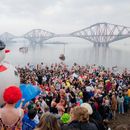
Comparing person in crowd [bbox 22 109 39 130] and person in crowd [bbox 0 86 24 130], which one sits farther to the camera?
person in crowd [bbox 22 109 39 130]

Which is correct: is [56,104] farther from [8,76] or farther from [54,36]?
[54,36]

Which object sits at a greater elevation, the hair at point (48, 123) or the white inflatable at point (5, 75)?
the white inflatable at point (5, 75)

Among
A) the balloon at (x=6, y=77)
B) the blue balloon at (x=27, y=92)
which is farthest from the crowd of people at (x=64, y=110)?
the balloon at (x=6, y=77)

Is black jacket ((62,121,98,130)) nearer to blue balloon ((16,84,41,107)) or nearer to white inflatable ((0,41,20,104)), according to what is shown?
white inflatable ((0,41,20,104))

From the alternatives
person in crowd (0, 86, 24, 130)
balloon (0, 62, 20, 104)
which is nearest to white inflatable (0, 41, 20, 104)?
balloon (0, 62, 20, 104)

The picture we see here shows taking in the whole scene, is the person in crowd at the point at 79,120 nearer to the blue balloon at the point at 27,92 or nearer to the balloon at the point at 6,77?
the balloon at the point at 6,77

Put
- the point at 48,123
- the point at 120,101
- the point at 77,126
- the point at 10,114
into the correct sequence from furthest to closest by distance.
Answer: the point at 120,101 < the point at 10,114 < the point at 77,126 < the point at 48,123

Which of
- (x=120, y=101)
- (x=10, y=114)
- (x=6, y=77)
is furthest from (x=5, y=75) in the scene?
(x=120, y=101)

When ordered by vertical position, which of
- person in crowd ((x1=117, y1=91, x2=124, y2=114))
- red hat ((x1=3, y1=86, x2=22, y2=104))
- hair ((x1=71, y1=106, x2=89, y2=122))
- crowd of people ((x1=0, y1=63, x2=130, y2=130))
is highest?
red hat ((x1=3, y1=86, x2=22, y2=104))

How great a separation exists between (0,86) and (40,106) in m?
2.59

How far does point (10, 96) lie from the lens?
12.7 ft

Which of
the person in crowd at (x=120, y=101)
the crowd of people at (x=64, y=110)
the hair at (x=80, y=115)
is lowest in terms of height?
the person in crowd at (x=120, y=101)

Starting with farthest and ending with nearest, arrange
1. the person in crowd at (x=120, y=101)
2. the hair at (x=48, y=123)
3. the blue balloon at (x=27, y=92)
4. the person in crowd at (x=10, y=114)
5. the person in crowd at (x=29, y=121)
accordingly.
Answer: the person in crowd at (x=120, y=101)
the blue balloon at (x=27, y=92)
the person in crowd at (x=29, y=121)
the person in crowd at (x=10, y=114)
the hair at (x=48, y=123)

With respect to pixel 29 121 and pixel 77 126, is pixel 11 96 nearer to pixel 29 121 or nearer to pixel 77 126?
pixel 77 126
